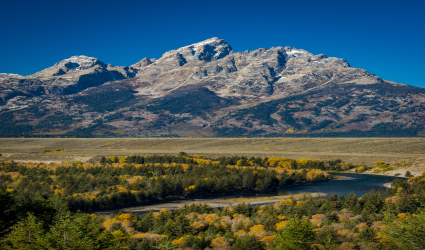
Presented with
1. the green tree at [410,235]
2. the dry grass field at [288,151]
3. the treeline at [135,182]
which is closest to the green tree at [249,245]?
the green tree at [410,235]

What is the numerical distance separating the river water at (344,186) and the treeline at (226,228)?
83.1ft

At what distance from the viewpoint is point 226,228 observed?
4188 centimetres

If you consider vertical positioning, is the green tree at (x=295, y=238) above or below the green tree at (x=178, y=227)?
above

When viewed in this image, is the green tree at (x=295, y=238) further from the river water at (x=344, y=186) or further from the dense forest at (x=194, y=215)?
the river water at (x=344, y=186)

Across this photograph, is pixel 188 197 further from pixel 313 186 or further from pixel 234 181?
pixel 313 186

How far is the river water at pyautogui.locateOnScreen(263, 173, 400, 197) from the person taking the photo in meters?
78.5

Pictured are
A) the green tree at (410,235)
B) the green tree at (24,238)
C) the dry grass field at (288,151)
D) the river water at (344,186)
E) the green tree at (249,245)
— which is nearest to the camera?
the green tree at (410,235)

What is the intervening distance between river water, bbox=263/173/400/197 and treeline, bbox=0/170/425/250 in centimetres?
2533

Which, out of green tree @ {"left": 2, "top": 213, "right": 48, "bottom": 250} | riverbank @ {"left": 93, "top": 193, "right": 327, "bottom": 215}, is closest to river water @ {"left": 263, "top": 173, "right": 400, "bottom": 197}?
riverbank @ {"left": 93, "top": 193, "right": 327, "bottom": 215}

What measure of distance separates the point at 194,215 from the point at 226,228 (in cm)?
736

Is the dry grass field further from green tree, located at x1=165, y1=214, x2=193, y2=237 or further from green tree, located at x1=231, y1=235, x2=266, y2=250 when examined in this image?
green tree, located at x1=231, y1=235, x2=266, y2=250

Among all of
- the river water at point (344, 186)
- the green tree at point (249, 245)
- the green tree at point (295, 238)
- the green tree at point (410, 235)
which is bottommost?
the river water at point (344, 186)

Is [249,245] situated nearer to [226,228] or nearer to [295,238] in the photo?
[295,238]

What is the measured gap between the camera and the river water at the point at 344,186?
3089 inches
